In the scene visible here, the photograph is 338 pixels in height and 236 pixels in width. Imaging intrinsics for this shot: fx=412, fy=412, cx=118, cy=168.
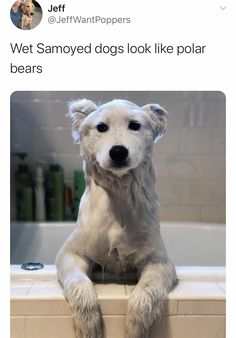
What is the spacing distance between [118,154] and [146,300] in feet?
0.66

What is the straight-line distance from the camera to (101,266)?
2.08 ft

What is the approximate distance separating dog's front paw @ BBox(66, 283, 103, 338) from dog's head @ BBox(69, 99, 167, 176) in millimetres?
174

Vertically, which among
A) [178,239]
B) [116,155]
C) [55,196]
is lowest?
[178,239]

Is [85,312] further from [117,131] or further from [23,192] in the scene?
[23,192]

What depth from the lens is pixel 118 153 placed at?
55 cm

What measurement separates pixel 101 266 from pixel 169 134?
2.06 feet
